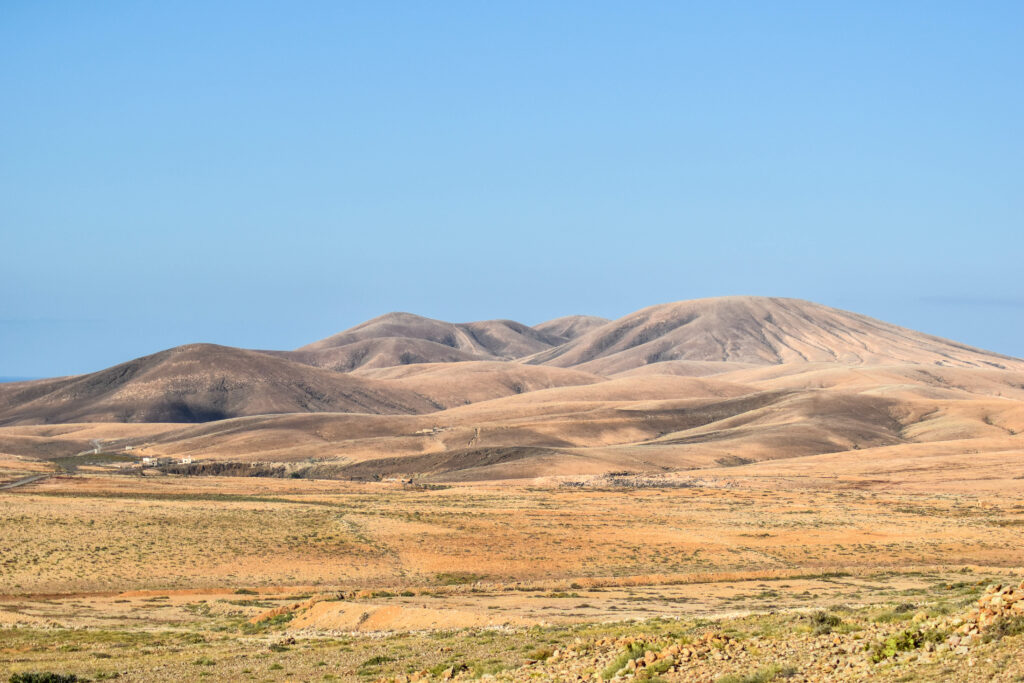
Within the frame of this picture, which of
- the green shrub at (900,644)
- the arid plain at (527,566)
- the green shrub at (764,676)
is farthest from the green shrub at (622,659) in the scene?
the green shrub at (900,644)

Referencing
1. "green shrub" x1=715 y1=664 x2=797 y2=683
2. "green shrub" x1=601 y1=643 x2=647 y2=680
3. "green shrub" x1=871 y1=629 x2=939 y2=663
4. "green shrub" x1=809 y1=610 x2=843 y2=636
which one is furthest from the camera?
"green shrub" x1=809 y1=610 x2=843 y2=636

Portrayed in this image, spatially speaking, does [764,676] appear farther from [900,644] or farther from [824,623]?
[824,623]

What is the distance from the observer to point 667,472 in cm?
10369

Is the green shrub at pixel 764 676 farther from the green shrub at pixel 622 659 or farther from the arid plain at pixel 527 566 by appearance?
the green shrub at pixel 622 659

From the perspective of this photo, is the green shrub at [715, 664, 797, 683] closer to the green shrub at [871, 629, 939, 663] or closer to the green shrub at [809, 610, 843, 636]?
the green shrub at [871, 629, 939, 663]

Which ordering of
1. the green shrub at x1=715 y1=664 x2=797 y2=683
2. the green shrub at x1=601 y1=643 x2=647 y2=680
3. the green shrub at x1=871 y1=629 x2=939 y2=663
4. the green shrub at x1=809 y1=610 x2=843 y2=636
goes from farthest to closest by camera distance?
the green shrub at x1=809 y1=610 x2=843 y2=636 → the green shrub at x1=601 y1=643 x2=647 y2=680 → the green shrub at x1=715 y1=664 x2=797 y2=683 → the green shrub at x1=871 y1=629 x2=939 y2=663

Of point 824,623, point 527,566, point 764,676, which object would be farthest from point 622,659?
point 527,566

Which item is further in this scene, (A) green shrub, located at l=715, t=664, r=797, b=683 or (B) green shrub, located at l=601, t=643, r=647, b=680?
(B) green shrub, located at l=601, t=643, r=647, b=680

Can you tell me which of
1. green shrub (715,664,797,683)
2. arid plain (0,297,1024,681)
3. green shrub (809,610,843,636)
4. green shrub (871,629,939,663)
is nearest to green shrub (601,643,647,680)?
arid plain (0,297,1024,681)

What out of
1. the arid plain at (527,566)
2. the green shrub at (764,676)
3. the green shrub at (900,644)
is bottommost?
the arid plain at (527,566)

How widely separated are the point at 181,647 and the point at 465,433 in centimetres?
11149

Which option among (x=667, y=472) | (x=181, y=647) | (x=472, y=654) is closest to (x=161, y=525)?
(x=181, y=647)

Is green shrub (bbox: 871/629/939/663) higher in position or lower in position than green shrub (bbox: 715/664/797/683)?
higher

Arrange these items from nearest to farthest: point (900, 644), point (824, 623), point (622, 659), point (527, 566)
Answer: point (900, 644) → point (622, 659) → point (824, 623) → point (527, 566)
